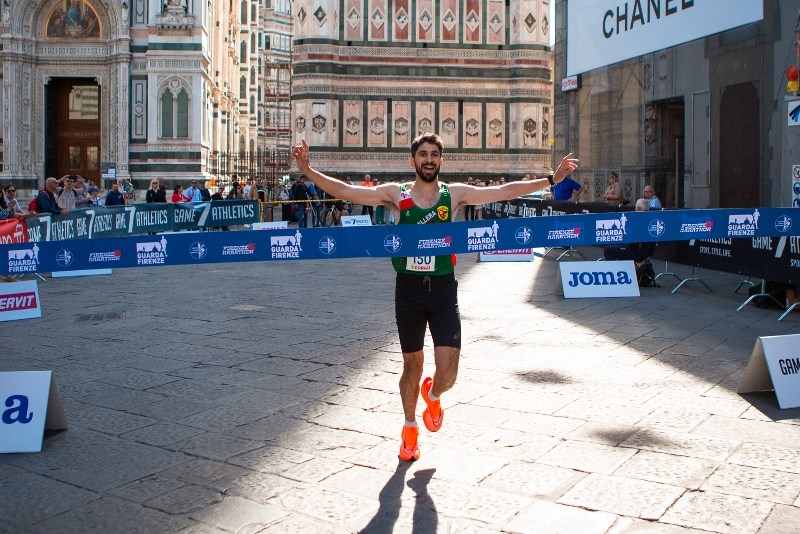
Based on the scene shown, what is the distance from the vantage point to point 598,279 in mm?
13344

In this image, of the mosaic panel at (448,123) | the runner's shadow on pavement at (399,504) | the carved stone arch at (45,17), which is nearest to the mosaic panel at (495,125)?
the mosaic panel at (448,123)

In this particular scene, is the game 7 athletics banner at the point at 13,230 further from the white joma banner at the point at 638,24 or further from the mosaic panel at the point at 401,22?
the mosaic panel at the point at 401,22

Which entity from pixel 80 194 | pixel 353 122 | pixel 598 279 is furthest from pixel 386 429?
pixel 353 122

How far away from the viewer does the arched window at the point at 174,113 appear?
134ft

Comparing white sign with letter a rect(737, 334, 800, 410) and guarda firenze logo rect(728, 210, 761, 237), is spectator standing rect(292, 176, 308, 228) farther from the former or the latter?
white sign with letter a rect(737, 334, 800, 410)

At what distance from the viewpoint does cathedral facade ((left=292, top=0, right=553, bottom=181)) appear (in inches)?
1505

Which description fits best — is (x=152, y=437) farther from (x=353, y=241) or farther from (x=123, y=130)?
(x=123, y=130)

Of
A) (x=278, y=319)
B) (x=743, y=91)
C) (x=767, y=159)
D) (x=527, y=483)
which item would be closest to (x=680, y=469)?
(x=527, y=483)

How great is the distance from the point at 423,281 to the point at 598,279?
8192 mm

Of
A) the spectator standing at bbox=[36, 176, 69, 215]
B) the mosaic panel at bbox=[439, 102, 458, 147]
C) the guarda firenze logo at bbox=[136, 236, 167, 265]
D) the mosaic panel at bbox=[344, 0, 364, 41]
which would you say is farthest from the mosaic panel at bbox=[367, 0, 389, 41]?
the guarda firenze logo at bbox=[136, 236, 167, 265]

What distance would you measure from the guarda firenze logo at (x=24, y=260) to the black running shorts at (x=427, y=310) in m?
2.66

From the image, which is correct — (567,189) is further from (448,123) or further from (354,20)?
(354,20)

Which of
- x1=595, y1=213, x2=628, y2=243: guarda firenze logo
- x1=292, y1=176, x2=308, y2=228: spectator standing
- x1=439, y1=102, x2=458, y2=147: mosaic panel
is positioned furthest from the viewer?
x1=439, y1=102, x2=458, y2=147: mosaic panel

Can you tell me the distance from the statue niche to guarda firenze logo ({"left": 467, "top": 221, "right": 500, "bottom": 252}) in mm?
38069
